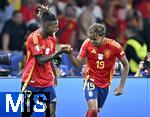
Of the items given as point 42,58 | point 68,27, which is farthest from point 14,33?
point 42,58

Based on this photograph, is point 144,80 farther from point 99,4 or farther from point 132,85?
point 99,4

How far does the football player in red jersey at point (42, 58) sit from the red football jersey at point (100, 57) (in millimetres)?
751

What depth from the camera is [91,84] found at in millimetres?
12852

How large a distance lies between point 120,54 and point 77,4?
7.20 meters

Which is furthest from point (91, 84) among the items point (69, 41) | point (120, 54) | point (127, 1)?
point (127, 1)

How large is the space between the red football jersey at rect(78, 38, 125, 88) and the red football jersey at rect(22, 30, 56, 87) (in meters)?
0.78

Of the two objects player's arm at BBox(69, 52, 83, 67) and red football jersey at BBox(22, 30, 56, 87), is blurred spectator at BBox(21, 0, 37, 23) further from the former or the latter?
red football jersey at BBox(22, 30, 56, 87)

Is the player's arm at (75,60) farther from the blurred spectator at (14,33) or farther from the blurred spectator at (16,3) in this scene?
the blurred spectator at (16,3)

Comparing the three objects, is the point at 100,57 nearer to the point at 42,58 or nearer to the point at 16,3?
the point at 42,58

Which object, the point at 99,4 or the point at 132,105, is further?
the point at 99,4

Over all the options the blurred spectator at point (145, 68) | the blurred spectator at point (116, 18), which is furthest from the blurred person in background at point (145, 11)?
the blurred spectator at point (145, 68)

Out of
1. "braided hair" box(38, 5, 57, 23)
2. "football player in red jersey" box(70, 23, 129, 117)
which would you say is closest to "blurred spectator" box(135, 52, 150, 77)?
"football player in red jersey" box(70, 23, 129, 117)

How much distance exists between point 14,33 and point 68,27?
136cm

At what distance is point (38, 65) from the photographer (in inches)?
478
